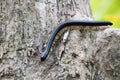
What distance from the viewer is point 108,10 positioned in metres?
2.39

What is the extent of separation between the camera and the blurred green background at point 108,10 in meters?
2.37

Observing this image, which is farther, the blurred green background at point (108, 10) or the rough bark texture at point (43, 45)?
the blurred green background at point (108, 10)

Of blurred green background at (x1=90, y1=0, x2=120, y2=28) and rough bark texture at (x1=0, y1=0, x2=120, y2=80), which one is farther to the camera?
blurred green background at (x1=90, y1=0, x2=120, y2=28)

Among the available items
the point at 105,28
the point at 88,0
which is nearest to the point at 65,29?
the point at 105,28

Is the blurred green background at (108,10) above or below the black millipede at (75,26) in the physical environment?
above

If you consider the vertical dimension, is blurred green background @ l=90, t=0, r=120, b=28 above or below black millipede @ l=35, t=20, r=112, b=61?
above

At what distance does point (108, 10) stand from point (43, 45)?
15.8 inches

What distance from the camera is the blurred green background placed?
7.77 feet

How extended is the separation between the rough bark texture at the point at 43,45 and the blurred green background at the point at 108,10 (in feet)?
0.36

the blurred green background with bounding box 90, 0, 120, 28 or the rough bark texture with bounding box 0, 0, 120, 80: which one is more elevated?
the blurred green background with bounding box 90, 0, 120, 28

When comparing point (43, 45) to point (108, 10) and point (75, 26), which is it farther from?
point (108, 10)

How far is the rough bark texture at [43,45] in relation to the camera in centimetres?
223

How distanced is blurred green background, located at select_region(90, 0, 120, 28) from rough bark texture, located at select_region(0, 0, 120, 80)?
11 cm

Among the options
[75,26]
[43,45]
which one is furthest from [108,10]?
[43,45]
